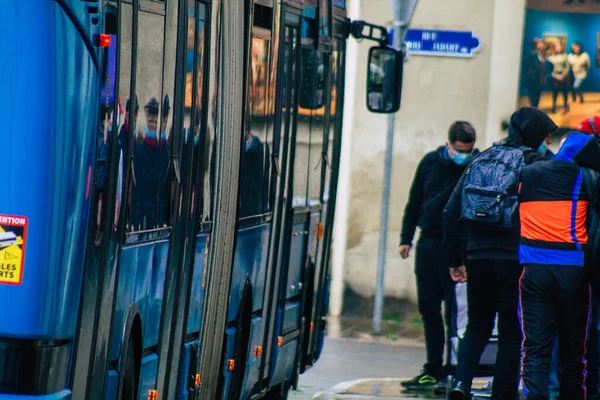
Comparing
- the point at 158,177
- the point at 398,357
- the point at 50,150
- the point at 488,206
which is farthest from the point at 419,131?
the point at 50,150

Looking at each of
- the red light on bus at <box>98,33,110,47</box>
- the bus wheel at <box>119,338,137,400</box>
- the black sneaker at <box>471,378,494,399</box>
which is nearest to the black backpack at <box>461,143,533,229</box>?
the black sneaker at <box>471,378,494,399</box>

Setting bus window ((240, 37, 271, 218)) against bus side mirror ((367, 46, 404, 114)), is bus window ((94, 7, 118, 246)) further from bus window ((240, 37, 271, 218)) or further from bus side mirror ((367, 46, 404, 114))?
bus side mirror ((367, 46, 404, 114))

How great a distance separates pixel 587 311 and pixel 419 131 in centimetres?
754

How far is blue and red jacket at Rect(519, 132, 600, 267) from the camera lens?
8.72m

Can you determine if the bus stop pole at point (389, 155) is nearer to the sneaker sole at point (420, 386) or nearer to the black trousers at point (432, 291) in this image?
the black trousers at point (432, 291)

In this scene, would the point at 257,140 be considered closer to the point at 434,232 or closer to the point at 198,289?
the point at 198,289

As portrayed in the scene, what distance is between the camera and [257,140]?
8.30m

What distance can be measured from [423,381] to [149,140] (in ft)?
20.1

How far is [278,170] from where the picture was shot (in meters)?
8.95

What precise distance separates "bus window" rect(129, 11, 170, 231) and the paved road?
5016 millimetres

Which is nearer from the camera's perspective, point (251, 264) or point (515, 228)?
point (251, 264)

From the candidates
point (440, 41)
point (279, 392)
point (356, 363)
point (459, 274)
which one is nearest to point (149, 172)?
Result: point (459, 274)

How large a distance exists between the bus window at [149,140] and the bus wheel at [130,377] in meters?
0.50

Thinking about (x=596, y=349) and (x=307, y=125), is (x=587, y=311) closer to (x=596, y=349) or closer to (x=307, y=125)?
(x=596, y=349)
